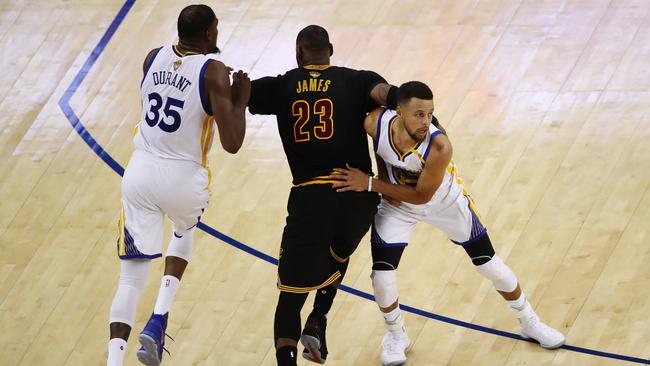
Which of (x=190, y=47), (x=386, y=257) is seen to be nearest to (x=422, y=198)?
(x=386, y=257)

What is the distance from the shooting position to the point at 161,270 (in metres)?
7.73

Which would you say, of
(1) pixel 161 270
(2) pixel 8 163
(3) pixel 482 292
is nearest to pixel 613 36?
(3) pixel 482 292

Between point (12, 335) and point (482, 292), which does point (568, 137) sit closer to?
point (482, 292)

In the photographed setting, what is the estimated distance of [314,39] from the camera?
18.6 ft

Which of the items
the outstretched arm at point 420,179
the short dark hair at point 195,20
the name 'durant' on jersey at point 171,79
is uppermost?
the short dark hair at point 195,20

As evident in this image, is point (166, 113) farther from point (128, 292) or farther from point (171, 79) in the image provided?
point (128, 292)

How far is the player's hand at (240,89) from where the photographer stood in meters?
5.56

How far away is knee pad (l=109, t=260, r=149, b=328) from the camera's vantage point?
229 inches

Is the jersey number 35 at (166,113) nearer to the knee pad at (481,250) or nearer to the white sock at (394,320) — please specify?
the white sock at (394,320)

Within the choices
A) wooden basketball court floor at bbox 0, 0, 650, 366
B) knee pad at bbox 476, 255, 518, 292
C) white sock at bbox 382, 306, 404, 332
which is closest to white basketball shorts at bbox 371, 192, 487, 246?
knee pad at bbox 476, 255, 518, 292

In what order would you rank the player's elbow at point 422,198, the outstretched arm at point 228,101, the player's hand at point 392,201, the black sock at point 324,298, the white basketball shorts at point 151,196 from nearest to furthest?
the outstretched arm at point 228,101, the white basketball shorts at point 151,196, the player's elbow at point 422,198, the black sock at point 324,298, the player's hand at point 392,201

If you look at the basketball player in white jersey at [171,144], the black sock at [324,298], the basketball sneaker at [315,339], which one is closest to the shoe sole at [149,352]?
the basketball player in white jersey at [171,144]

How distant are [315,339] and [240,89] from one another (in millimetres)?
1446

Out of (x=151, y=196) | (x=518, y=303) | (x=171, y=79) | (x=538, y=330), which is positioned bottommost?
(x=538, y=330)
